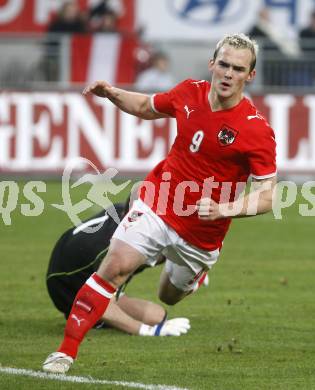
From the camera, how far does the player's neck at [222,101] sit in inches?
299

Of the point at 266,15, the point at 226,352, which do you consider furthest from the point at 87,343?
the point at 266,15

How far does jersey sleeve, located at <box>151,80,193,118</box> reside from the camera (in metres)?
7.86

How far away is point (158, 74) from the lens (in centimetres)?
2067

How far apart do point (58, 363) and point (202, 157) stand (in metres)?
1.58

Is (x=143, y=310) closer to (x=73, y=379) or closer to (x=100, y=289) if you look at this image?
(x=100, y=289)

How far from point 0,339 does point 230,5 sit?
53.9 ft

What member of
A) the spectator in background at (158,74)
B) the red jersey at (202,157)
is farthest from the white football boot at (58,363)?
the spectator in background at (158,74)

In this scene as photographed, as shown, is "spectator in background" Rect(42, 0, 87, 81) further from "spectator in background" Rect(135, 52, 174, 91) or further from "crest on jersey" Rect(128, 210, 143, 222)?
"crest on jersey" Rect(128, 210, 143, 222)

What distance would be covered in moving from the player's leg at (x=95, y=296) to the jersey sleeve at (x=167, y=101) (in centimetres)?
100

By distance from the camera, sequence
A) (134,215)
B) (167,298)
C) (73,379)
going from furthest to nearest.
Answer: (167,298), (134,215), (73,379)

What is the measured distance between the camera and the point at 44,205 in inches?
701

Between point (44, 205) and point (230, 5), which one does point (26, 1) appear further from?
point (44, 205)

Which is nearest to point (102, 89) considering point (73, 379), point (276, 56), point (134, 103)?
point (134, 103)

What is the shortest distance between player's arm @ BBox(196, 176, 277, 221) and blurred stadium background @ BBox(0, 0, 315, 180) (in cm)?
1195
